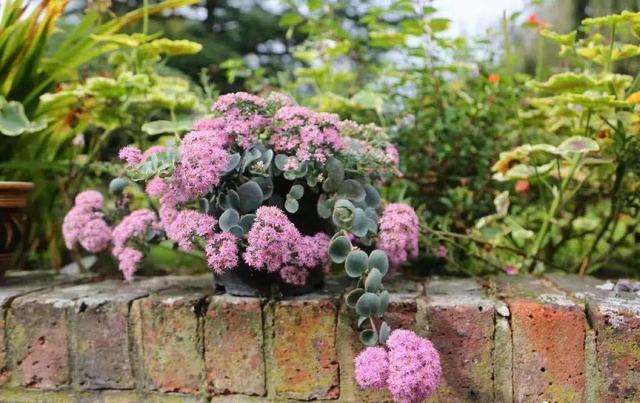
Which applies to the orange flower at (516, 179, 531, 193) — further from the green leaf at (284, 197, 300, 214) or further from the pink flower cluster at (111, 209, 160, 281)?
the pink flower cluster at (111, 209, 160, 281)

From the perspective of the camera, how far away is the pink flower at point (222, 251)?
1019 millimetres

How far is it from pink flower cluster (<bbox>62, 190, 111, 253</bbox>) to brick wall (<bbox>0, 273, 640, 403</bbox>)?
4.6 inches

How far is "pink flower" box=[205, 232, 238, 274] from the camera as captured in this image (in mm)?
1019

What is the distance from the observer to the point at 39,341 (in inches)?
46.8

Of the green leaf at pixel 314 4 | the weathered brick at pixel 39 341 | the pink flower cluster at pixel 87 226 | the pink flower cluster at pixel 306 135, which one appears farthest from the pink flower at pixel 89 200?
the green leaf at pixel 314 4

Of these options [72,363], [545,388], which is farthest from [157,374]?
[545,388]

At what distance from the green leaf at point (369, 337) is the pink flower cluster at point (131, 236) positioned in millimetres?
505

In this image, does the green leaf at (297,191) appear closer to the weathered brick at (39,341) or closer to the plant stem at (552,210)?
the weathered brick at (39,341)

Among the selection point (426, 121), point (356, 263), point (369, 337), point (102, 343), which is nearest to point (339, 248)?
point (356, 263)

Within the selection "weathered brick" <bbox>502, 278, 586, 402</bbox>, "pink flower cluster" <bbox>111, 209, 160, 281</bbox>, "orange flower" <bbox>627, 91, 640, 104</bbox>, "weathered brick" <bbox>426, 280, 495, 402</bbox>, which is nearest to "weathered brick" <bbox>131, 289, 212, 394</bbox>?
"pink flower cluster" <bbox>111, 209, 160, 281</bbox>

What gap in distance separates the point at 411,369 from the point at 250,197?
397 mm

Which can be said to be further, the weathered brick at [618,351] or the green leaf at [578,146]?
the green leaf at [578,146]

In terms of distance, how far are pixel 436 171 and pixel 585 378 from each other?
0.78m

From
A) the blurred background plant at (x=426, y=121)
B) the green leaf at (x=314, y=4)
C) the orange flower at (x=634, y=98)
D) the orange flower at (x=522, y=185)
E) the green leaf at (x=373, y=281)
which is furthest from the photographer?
the green leaf at (x=314, y=4)
